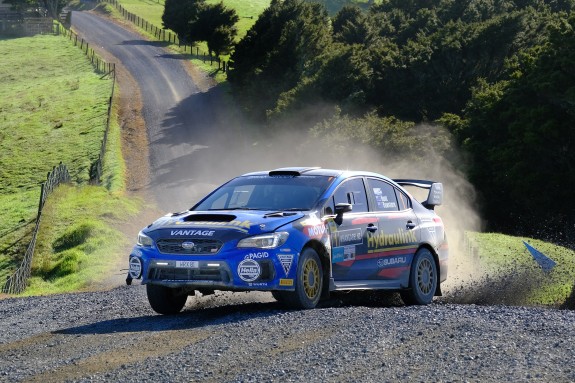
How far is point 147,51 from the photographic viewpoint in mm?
83562

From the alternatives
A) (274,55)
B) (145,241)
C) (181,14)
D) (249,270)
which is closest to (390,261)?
(249,270)

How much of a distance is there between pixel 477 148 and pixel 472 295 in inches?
985

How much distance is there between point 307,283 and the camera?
11.0 m

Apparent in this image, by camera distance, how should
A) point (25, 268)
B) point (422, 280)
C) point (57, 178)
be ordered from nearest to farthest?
point (422, 280), point (25, 268), point (57, 178)

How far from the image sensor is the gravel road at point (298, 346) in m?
7.57

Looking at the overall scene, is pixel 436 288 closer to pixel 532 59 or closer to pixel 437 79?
pixel 532 59

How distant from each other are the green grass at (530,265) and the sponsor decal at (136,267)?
6286 millimetres

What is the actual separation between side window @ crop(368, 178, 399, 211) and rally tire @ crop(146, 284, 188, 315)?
2.76m

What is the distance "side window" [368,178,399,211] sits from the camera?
41.4ft

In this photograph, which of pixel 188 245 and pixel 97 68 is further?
pixel 97 68

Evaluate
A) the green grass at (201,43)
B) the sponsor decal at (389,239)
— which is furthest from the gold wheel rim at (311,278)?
the green grass at (201,43)

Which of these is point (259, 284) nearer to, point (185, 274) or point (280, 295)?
point (280, 295)

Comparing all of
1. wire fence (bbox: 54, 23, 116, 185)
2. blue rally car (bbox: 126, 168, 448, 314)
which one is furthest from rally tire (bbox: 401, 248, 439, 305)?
wire fence (bbox: 54, 23, 116, 185)

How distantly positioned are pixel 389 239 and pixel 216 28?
214 ft
